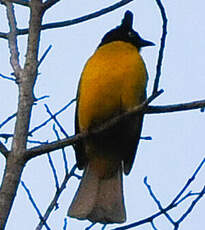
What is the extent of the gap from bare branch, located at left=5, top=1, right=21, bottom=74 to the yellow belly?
31.0 inches

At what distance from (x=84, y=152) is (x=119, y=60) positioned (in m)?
0.78

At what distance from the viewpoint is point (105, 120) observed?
4059 mm

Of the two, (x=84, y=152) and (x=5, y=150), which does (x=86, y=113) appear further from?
(x=5, y=150)

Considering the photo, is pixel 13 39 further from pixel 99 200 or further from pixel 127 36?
pixel 127 36

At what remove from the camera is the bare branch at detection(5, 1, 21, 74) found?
10.6ft

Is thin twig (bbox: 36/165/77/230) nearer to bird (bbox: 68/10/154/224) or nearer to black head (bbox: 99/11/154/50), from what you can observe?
bird (bbox: 68/10/154/224)

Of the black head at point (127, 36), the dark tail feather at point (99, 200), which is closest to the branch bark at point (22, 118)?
the dark tail feather at point (99, 200)

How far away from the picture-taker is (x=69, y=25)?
355cm

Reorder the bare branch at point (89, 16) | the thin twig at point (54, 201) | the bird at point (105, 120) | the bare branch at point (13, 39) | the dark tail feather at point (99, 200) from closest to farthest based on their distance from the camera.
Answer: the thin twig at point (54, 201) < the bare branch at point (13, 39) < the bare branch at point (89, 16) < the dark tail feather at point (99, 200) < the bird at point (105, 120)

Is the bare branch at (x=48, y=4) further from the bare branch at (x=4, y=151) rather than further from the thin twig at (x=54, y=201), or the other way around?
the thin twig at (x=54, y=201)

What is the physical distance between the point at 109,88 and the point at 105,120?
24 centimetres

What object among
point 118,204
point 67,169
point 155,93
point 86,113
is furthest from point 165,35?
point 118,204

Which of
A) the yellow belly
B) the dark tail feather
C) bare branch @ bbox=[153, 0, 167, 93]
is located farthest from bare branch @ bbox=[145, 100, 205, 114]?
the dark tail feather

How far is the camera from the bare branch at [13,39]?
127 inches
